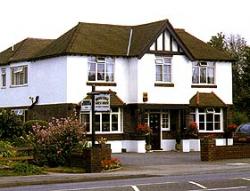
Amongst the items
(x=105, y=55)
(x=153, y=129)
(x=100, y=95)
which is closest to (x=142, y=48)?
(x=105, y=55)

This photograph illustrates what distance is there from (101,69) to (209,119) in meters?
8.82

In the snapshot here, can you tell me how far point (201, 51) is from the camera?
159 ft

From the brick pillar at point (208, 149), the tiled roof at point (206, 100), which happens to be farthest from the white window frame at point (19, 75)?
the brick pillar at point (208, 149)

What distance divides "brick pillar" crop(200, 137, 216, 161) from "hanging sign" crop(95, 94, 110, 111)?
665 cm

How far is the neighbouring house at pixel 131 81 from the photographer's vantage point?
43.3 m

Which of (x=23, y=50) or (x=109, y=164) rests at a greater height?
(x=23, y=50)

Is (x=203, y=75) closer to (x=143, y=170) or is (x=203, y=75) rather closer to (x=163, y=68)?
(x=163, y=68)

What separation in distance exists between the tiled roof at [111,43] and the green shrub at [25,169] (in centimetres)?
1684

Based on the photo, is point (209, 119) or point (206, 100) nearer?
point (206, 100)

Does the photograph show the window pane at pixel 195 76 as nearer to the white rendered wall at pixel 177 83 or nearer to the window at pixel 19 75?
the white rendered wall at pixel 177 83

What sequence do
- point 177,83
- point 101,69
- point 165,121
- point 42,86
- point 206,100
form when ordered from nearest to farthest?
point 101,69 < point 177,83 < point 42,86 < point 165,121 < point 206,100

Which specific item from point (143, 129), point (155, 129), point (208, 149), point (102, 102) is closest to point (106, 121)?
point (143, 129)

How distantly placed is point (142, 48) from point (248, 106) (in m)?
21.8

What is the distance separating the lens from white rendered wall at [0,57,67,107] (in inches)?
1706
